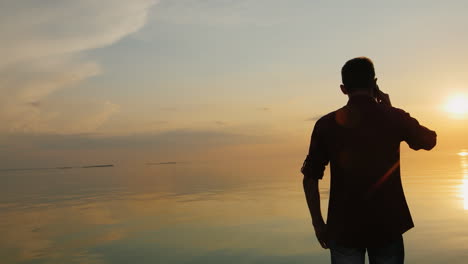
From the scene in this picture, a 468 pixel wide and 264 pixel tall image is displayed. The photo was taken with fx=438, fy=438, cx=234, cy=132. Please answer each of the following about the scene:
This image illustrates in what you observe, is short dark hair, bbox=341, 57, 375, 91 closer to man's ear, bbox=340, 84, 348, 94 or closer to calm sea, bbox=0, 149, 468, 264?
man's ear, bbox=340, 84, 348, 94

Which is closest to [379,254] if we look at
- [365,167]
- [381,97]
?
[365,167]

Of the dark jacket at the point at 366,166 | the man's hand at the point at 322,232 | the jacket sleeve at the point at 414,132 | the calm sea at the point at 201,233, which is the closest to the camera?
the dark jacket at the point at 366,166

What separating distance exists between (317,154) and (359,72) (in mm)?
807

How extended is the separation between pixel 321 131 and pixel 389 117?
591 mm

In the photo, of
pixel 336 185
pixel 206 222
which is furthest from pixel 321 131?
pixel 206 222

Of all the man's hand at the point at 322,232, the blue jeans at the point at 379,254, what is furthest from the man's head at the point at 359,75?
the blue jeans at the point at 379,254

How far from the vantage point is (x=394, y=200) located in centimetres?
373

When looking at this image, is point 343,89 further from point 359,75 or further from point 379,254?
point 379,254

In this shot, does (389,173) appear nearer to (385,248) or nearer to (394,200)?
(394,200)

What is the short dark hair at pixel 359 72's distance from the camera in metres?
3.81

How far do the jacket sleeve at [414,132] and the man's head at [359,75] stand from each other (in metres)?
0.35

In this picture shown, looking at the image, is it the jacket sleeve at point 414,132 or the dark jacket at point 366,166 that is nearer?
the dark jacket at point 366,166

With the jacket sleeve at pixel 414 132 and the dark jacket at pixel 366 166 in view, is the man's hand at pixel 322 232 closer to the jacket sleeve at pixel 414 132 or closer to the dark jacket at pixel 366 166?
the dark jacket at pixel 366 166

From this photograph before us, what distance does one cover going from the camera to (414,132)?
12.5 ft
